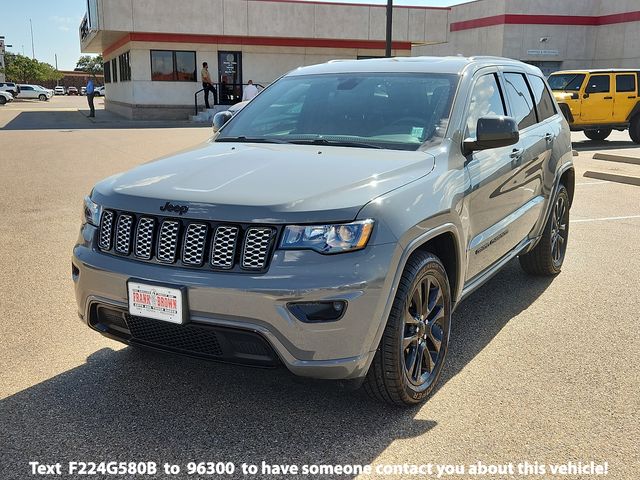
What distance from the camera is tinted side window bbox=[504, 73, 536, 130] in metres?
4.79

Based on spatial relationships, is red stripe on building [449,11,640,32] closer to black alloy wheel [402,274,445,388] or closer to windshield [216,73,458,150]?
windshield [216,73,458,150]

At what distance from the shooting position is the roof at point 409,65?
4.26 m

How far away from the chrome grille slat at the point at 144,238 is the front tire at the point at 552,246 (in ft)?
11.6

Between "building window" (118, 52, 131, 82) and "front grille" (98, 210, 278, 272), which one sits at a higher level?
"building window" (118, 52, 131, 82)

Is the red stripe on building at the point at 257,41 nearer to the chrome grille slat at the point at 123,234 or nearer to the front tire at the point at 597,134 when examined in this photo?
the front tire at the point at 597,134

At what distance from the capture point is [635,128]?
18.4 metres

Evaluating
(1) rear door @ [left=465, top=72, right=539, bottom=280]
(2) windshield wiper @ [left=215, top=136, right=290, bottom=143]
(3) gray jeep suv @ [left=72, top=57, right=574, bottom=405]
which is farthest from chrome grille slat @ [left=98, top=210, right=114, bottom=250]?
(1) rear door @ [left=465, top=72, right=539, bottom=280]

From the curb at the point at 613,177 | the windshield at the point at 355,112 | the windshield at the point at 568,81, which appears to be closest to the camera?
the windshield at the point at 355,112

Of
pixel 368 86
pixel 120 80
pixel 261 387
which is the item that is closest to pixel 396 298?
pixel 261 387

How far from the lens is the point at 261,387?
358 centimetres

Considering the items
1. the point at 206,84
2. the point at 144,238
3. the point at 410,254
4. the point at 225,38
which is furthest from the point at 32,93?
the point at 410,254

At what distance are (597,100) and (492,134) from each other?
15817 mm

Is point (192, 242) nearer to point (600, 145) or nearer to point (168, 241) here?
point (168, 241)

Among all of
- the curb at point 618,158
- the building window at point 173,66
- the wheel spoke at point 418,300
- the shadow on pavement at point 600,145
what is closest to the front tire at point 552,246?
the wheel spoke at point 418,300
